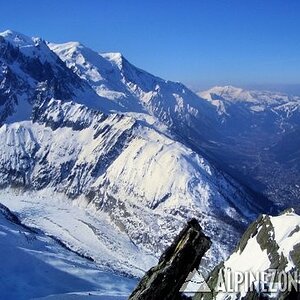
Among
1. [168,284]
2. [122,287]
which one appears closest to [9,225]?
[122,287]

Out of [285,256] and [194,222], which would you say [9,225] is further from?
[194,222]

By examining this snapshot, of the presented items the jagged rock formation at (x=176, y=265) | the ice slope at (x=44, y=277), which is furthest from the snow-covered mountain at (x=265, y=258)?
the ice slope at (x=44, y=277)

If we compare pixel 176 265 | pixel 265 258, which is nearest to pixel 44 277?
pixel 265 258

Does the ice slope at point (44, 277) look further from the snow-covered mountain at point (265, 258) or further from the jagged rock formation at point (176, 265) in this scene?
the jagged rock formation at point (176, 265)

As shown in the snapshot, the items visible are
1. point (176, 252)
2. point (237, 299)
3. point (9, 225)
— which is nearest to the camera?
point (176, 252)

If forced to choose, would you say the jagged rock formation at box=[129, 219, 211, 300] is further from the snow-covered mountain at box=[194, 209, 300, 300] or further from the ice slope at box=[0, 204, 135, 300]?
the ice slope at box=[0, 204, 135, 300]

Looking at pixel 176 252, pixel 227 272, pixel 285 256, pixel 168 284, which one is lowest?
pixel 227 272
